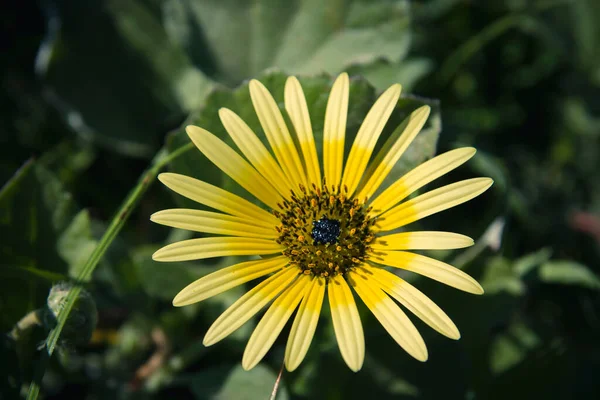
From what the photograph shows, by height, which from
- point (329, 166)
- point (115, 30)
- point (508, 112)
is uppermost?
point (115, 30)

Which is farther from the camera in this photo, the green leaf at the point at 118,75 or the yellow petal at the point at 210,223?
the green leaf at the point at 118,75

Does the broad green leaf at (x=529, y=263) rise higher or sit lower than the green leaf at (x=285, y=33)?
lower

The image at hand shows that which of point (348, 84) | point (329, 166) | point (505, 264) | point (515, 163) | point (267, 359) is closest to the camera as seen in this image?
point (348, 84)

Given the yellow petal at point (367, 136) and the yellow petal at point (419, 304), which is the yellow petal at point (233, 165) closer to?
the yellow petal at point (367, 136)

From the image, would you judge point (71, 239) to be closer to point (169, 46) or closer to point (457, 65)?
point (169, 46)

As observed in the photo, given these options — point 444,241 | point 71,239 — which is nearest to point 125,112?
point 71,239

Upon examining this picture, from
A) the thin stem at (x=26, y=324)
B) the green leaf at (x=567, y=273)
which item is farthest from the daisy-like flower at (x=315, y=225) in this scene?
the green leaf at (x=567, y=273)
